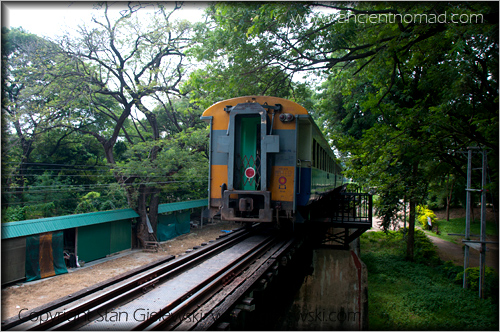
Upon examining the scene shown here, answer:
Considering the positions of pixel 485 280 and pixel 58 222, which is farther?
pixel 58 222

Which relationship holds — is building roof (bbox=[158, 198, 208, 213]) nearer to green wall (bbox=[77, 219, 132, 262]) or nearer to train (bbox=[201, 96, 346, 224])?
green wall (bbox=[77, 219, 132, 262])

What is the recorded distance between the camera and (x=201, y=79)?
11.3 metres

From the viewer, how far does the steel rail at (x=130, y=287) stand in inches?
126

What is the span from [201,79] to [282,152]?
18.7 feet

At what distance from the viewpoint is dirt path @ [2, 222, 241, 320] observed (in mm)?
11477

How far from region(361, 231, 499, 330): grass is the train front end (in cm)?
526

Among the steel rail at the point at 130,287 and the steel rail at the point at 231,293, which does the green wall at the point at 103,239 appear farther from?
the steel rail at the point at 231,293

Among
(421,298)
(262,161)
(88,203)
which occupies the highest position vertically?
(262,161)

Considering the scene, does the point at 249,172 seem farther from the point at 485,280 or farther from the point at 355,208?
the point at 485,280

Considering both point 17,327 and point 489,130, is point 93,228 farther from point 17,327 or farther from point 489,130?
point 489,130

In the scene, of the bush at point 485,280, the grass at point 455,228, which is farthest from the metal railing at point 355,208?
the grass at point 455,228

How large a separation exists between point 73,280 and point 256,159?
11.7 m

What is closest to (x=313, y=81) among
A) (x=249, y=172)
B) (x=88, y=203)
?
(x=249, y=172)

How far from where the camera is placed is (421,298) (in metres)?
11.5
